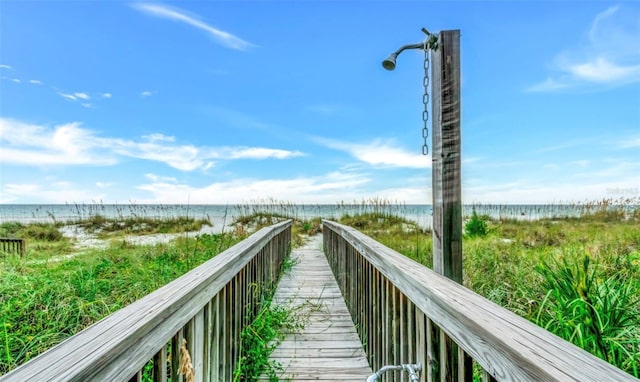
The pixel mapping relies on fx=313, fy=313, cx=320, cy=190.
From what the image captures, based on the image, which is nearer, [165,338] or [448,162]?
[165,338]

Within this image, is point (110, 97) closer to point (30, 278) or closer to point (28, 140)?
point (28, 140)

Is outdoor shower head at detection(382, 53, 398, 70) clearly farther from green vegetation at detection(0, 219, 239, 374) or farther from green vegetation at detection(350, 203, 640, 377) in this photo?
green vegetation at detection(0, 219, 239, 374)

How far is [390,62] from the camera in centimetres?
185

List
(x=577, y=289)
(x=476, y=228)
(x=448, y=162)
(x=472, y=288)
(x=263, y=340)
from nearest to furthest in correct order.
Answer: (x=448, y=162), (x=577, y=289), (x=263, y=340), (x=472, y=288), (x=476, y=228)

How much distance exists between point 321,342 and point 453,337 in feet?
6.47

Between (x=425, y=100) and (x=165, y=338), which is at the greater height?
(x=425, y=100)

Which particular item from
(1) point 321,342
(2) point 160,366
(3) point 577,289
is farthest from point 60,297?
(3) point 577,289

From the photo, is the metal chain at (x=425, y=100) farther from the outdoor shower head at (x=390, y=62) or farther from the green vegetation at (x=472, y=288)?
the green vegetation at (x=472, y=288)

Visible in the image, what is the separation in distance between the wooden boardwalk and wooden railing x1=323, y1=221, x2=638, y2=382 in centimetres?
20

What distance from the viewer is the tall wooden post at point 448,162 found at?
1498 mm

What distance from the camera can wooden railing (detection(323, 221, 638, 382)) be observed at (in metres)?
0.60

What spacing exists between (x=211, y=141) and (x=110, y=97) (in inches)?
232

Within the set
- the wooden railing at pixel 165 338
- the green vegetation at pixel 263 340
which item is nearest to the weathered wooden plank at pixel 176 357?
the wooden railing at pixel 165 338

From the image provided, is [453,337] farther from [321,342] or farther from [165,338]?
[321,342]
